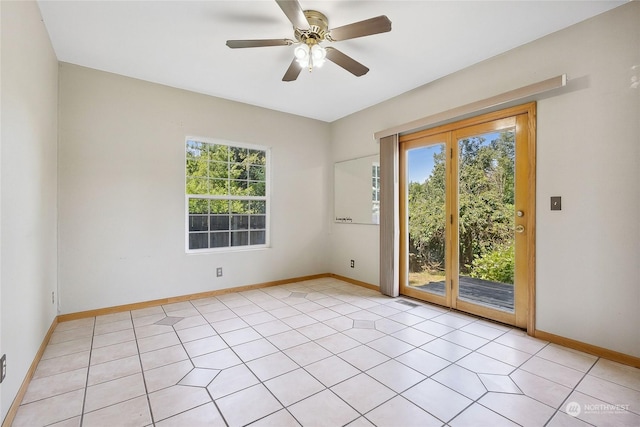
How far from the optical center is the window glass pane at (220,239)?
402 cm

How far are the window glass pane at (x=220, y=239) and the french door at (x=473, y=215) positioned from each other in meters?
2.48

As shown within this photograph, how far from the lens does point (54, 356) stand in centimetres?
228

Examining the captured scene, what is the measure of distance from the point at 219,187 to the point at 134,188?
102cm

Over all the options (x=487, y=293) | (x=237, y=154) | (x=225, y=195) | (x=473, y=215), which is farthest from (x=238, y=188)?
(x=487, y=293)

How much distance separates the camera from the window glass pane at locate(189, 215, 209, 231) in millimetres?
3836

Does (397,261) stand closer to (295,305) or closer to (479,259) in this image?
(479,259)

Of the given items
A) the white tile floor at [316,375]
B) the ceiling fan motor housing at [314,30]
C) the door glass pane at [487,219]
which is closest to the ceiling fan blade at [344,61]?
the ceiling fan motor housing at [314,30]

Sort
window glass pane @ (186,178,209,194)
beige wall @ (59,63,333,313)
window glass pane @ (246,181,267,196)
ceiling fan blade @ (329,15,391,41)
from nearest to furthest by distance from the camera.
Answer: ceiling fan blade @ (329,15,391,41)
beige wall @ (59,63,333,313)
window glass pane @ (186,178,209,194)
window glass pane @ (246,181,267,196)

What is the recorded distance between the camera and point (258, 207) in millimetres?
4426

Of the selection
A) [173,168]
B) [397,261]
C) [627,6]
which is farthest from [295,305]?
[627,6]

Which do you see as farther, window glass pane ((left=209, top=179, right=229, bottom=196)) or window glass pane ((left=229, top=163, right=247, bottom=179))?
window glass pane ((left=229, top=163, right=247, bottom=179))

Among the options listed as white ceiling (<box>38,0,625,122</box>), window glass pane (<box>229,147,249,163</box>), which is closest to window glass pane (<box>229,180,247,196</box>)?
window glass pane (<box>229,147,249,163</box>)

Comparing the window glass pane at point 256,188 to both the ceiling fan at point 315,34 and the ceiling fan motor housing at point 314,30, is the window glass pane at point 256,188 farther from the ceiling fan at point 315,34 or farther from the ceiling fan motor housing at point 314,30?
the ceiling fan motor housing at point 314,30

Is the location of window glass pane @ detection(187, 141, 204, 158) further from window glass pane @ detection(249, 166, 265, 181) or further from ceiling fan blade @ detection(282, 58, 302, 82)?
ceiling fan blade @ detection(282, 58, 302, 82)
